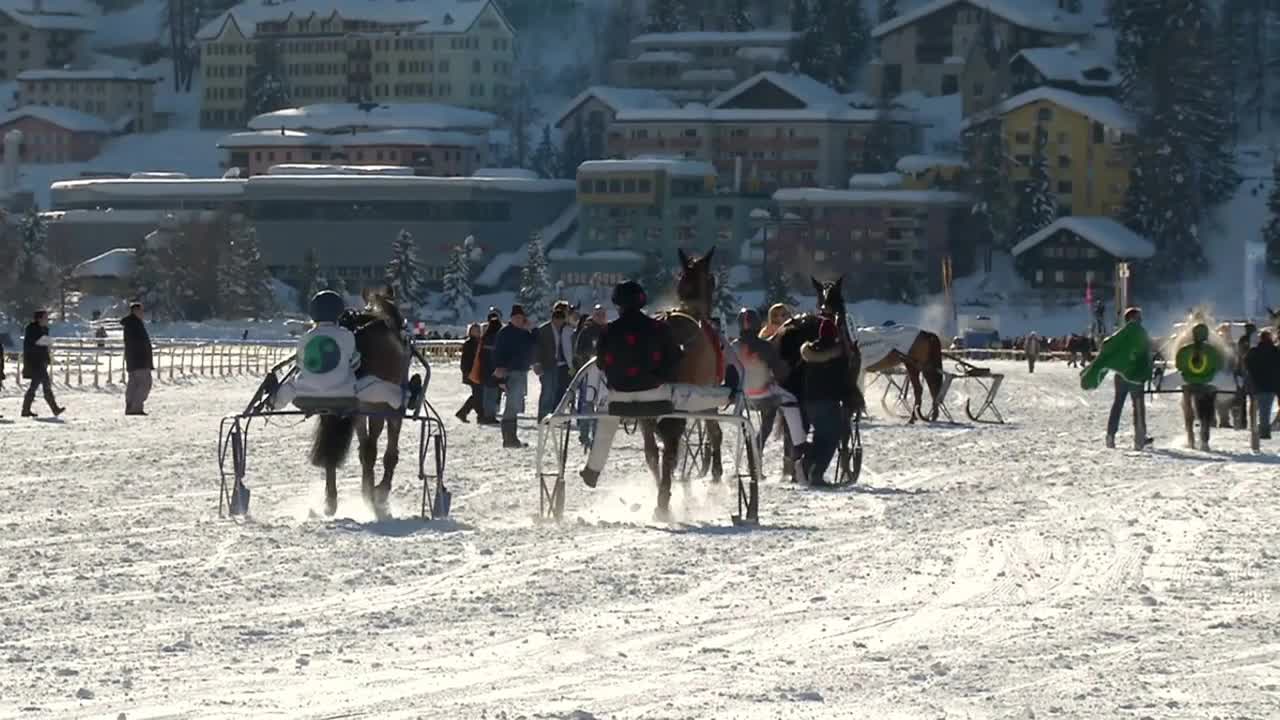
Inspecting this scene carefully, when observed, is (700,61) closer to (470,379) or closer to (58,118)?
(58,118)

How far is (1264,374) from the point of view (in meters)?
27.7

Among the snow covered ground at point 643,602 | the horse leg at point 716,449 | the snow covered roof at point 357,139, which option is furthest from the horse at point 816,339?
the snow covered roof at point 357,139

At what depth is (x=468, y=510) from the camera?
60.3ft

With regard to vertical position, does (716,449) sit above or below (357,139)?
below

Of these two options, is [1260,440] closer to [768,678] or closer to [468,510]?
[468,510]

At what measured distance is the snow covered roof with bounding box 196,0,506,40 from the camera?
159 meters

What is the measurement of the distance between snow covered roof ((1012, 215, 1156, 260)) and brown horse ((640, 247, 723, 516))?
325ft

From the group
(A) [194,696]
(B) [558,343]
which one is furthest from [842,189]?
(A) [194,696]

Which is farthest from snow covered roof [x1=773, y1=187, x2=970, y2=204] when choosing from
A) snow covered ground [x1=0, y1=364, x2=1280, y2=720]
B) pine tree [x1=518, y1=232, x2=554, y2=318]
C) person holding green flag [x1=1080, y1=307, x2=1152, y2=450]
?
snow covered ground [x1=0, y1=364, x2=1280, y2=720]

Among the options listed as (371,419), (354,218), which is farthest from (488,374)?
(354,218)

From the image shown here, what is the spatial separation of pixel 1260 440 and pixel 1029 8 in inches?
4627

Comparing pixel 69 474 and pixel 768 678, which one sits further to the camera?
pixel 69 474

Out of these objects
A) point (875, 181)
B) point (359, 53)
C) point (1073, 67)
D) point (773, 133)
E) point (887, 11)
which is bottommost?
point (875, 181)

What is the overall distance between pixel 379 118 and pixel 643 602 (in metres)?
140
